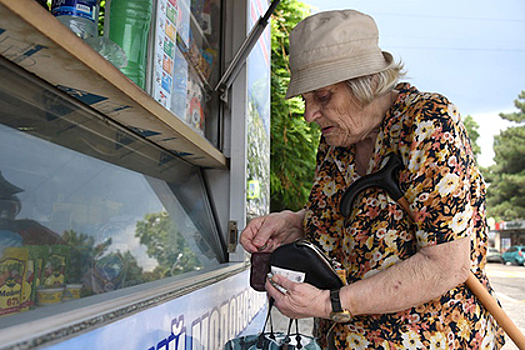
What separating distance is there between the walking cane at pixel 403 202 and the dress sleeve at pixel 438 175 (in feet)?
0.12

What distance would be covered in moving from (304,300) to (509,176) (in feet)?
93.5

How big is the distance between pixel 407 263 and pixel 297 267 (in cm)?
28

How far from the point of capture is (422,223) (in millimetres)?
1085

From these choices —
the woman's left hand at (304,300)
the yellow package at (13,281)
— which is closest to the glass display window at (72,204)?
the yellow package at (13,281)

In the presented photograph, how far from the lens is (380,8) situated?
199 inches

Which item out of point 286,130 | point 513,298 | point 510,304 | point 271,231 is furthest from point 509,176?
point 271,231

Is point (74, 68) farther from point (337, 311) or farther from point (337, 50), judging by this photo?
point (337, 311)

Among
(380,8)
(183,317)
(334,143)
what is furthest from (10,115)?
(380,8)

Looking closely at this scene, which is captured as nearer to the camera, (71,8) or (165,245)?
(71,8)

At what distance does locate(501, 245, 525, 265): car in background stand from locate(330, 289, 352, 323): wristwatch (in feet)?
87.9

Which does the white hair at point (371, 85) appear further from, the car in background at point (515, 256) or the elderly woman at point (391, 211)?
the car in background at point (515, 256)

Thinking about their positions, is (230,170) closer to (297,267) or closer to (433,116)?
(297,267)

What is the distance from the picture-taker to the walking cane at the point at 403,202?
114 centimetres

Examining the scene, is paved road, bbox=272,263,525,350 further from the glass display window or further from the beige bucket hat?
the beige bucket hat
